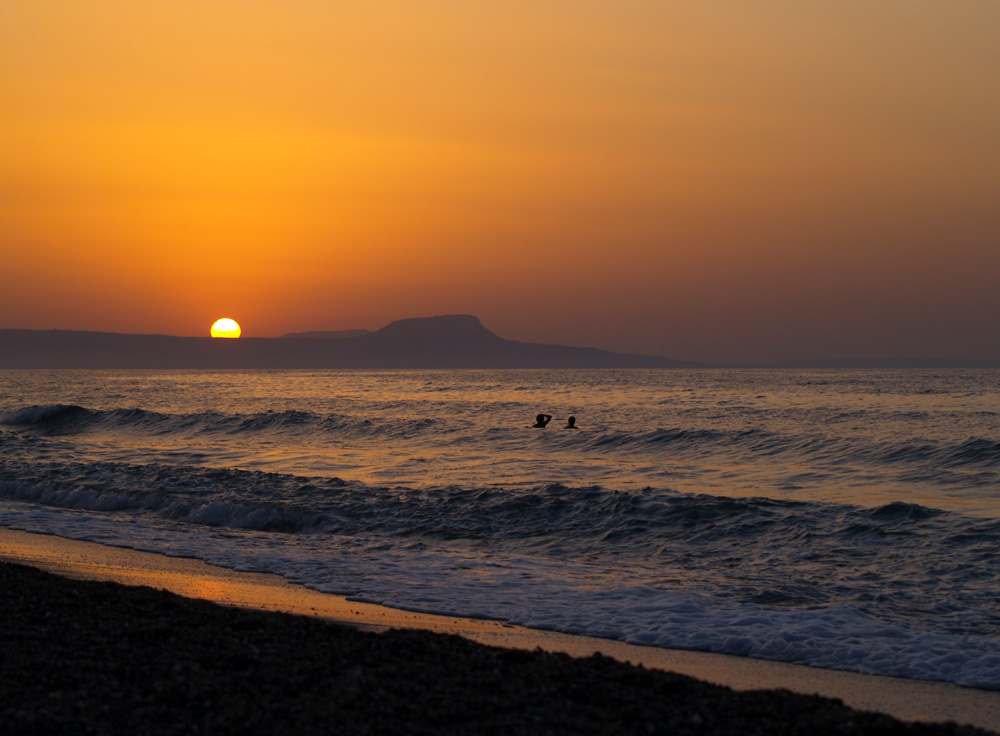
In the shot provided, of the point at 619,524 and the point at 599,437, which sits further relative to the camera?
the point at 599,437

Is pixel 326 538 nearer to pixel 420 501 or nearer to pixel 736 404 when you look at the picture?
pixel 420 501

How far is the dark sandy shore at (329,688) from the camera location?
462 cm

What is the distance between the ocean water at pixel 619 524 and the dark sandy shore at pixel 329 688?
90.7 inches

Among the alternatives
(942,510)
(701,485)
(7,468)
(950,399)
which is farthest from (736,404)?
(7,468)

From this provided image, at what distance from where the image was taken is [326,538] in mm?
13320

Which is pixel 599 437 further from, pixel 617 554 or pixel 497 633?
pixel 497 633

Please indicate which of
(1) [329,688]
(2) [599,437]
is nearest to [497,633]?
(1) [329,688]

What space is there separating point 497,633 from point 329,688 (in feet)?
9.43

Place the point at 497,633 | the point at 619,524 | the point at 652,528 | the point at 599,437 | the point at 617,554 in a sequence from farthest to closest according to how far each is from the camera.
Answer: the point at 599,437
the point at 619,524
the point at 652,528
the point at 617,554
the point at 497,633

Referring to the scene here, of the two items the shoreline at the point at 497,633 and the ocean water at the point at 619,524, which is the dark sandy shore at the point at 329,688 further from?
the ocean water at the point at 619,524

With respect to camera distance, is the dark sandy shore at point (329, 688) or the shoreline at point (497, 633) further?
the shoreline at point (497, 633)

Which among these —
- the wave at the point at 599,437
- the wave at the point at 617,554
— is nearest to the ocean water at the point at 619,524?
the wave at the point at 617,554

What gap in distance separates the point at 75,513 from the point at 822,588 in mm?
13168

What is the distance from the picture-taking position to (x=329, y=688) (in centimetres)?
518
